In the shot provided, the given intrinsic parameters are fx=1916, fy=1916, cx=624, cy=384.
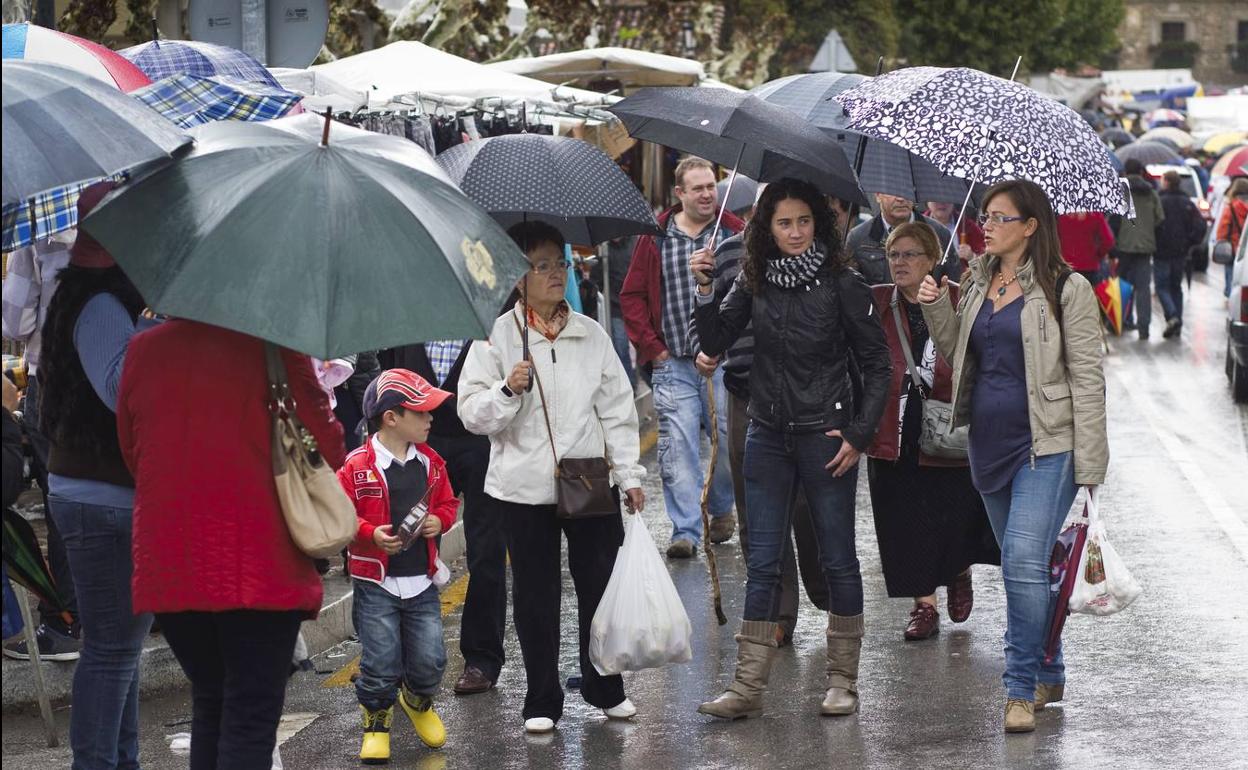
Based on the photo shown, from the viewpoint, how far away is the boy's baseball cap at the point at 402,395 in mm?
6355

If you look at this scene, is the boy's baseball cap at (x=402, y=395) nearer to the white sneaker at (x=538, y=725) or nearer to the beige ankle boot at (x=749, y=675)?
the white sneaker at (x=538, y=725)

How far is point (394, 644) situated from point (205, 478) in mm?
1848

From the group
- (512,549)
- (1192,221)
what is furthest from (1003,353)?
(1192,221)

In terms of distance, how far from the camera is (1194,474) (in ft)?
41.2

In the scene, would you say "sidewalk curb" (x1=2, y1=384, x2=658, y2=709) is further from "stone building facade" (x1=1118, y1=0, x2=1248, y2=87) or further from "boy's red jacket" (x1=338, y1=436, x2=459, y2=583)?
"stone building facade" (x1=1118, y1=0, x2=1248, y2=87)

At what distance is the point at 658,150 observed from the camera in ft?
60.1

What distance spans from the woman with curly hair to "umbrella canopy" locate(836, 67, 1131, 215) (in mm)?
414

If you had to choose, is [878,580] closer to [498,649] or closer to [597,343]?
[498,649]

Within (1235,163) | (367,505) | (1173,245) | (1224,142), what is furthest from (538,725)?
(1224,142)

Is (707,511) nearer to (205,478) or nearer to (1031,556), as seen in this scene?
(1031,556)

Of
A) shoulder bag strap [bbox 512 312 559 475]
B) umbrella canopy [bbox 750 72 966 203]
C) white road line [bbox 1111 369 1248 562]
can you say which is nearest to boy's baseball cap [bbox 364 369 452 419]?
shoulder bag strap [bbox 512 312 559 475]

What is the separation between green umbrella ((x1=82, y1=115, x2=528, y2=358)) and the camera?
4.42 meters

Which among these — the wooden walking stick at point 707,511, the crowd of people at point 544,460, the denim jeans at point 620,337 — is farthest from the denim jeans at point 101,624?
the denim jeans at point 620,337

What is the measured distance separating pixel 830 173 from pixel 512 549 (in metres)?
1.78
